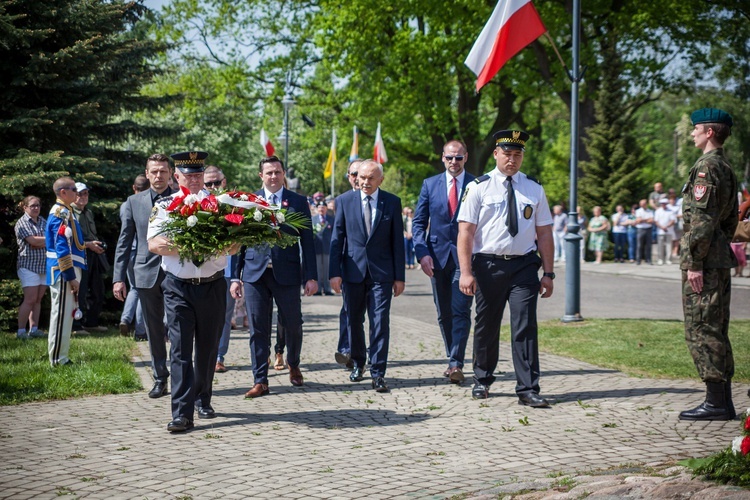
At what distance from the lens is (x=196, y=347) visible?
727 cm

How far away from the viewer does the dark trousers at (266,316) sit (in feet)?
27.6

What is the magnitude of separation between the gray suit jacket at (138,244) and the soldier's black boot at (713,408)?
15.7ft

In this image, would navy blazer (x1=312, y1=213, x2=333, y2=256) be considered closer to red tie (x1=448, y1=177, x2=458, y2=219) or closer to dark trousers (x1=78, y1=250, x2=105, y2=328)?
dark trousers (x1=78, y1=250, x2=105, y2=328)

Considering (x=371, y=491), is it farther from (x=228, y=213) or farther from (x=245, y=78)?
(x=245, y=78)

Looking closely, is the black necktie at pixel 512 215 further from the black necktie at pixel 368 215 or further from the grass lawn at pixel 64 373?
the grass lawn at pixel 64 373

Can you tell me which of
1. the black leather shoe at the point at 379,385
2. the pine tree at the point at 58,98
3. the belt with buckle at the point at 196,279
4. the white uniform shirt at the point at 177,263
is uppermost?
the pine tree at the point at 58,98

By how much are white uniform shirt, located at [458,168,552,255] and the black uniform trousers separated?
0.13 m

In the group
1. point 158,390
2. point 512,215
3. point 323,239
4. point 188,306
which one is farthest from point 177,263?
point 323,239

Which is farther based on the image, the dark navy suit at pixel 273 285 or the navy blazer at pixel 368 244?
the navy blazer at pixel 368 244

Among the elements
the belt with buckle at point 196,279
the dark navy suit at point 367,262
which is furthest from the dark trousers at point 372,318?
the belt with buckle at point 196,279

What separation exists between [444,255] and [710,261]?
2.84 metres

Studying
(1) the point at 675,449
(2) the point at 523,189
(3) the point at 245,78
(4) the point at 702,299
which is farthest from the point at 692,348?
(3) the point at 245,78

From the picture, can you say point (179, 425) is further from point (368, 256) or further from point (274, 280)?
point (368, 256)

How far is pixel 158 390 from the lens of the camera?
27.3ft
